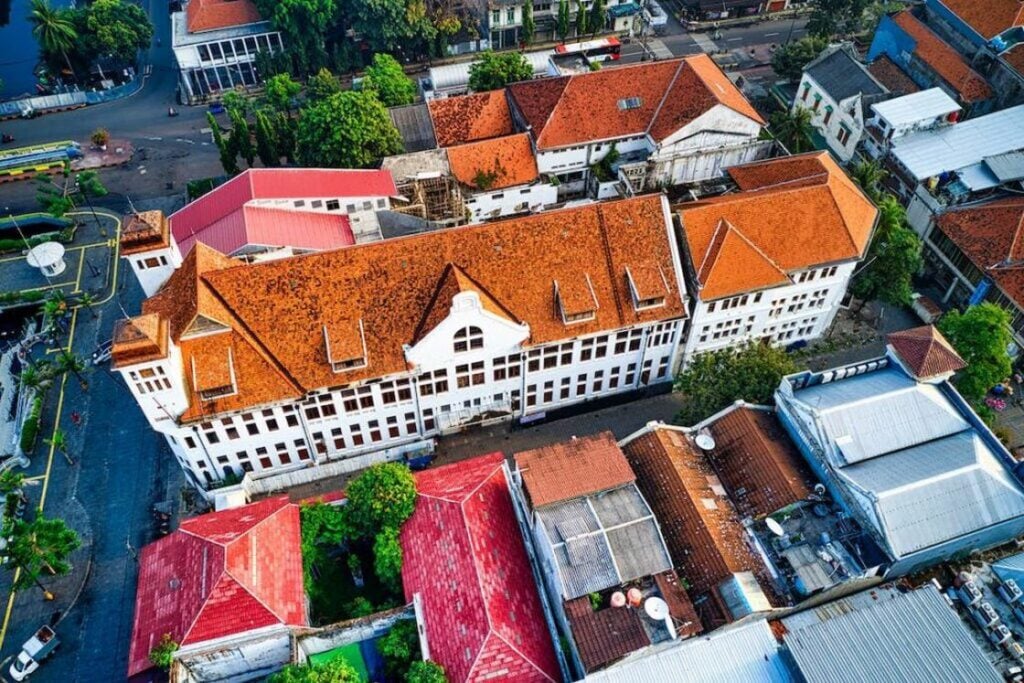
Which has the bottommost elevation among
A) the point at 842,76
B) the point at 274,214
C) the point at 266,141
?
the point at 274,214

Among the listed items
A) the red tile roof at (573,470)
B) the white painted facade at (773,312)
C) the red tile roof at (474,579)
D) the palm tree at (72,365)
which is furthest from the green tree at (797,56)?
the palm tree at (72,365)

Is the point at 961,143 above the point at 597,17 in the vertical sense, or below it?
below

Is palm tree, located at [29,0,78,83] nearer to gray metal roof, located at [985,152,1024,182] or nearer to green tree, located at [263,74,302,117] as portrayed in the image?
green tree, located at [263,74,302,117]

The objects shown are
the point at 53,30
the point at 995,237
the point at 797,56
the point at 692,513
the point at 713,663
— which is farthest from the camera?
the point at 797,56

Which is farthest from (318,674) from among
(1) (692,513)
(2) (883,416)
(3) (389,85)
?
(3) (389,85)

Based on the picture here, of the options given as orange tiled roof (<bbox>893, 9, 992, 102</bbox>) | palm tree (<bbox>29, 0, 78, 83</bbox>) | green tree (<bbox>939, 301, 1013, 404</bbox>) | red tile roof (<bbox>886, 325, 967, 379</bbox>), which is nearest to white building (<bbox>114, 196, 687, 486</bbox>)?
red tile roof (<bbox>886, 325, 967, 379</bbox>)

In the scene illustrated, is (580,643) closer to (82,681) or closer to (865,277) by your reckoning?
(82,681)

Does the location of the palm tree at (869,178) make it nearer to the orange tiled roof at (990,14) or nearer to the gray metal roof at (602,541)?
the orange tiled roof at (990,14)

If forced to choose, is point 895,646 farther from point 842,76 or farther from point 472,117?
point 842,76
